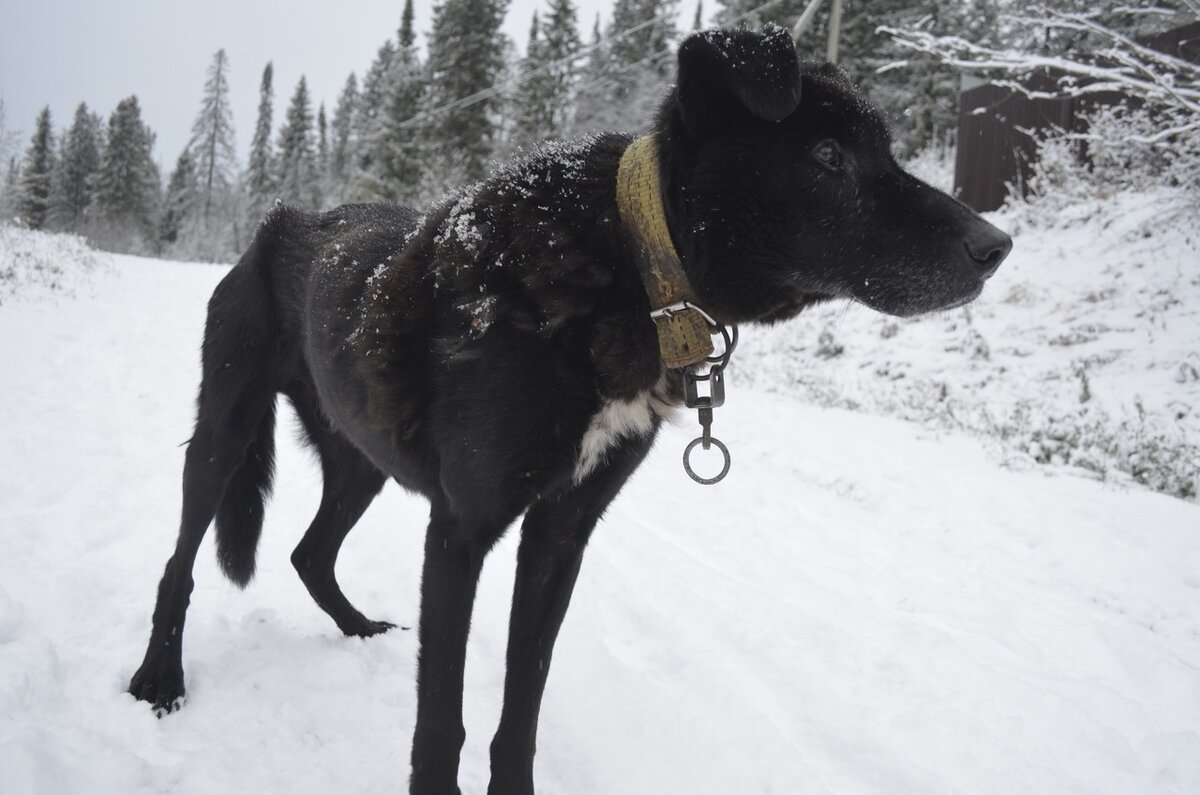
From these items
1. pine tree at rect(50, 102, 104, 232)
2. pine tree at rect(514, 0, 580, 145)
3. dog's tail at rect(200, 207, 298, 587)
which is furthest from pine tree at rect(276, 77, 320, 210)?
dog's tail at rect(200, 207, 298, 587)

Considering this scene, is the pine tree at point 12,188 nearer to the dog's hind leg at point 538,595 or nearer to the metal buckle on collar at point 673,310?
the dog's hind leg at point 538,595

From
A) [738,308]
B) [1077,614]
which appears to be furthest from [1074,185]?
[738,308]

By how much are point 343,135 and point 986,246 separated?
6694 cm

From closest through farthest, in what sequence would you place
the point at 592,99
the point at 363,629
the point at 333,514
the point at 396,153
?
the point at 363,629 → the point at 333,514 → the point at 396,153 → the point at 592,99

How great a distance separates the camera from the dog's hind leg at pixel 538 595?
1.96m

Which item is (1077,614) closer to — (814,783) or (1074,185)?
(814,783)

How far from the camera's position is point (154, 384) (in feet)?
22.6

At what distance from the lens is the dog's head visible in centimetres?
177

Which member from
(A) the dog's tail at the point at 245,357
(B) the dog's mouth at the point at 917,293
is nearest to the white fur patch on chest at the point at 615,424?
(B) the dog's mouth at the point at 917,293

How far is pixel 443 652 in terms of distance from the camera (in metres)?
1.86

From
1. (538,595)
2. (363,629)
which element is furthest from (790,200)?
(363,629)

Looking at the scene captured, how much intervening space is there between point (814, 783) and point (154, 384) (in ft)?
23.3

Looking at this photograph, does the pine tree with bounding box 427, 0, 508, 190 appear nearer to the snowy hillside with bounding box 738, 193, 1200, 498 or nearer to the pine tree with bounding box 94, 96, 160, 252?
the snowy hillside with bounding box 738, 193, 1200, 498

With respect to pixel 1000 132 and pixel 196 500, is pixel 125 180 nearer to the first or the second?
pixel 1000 132
